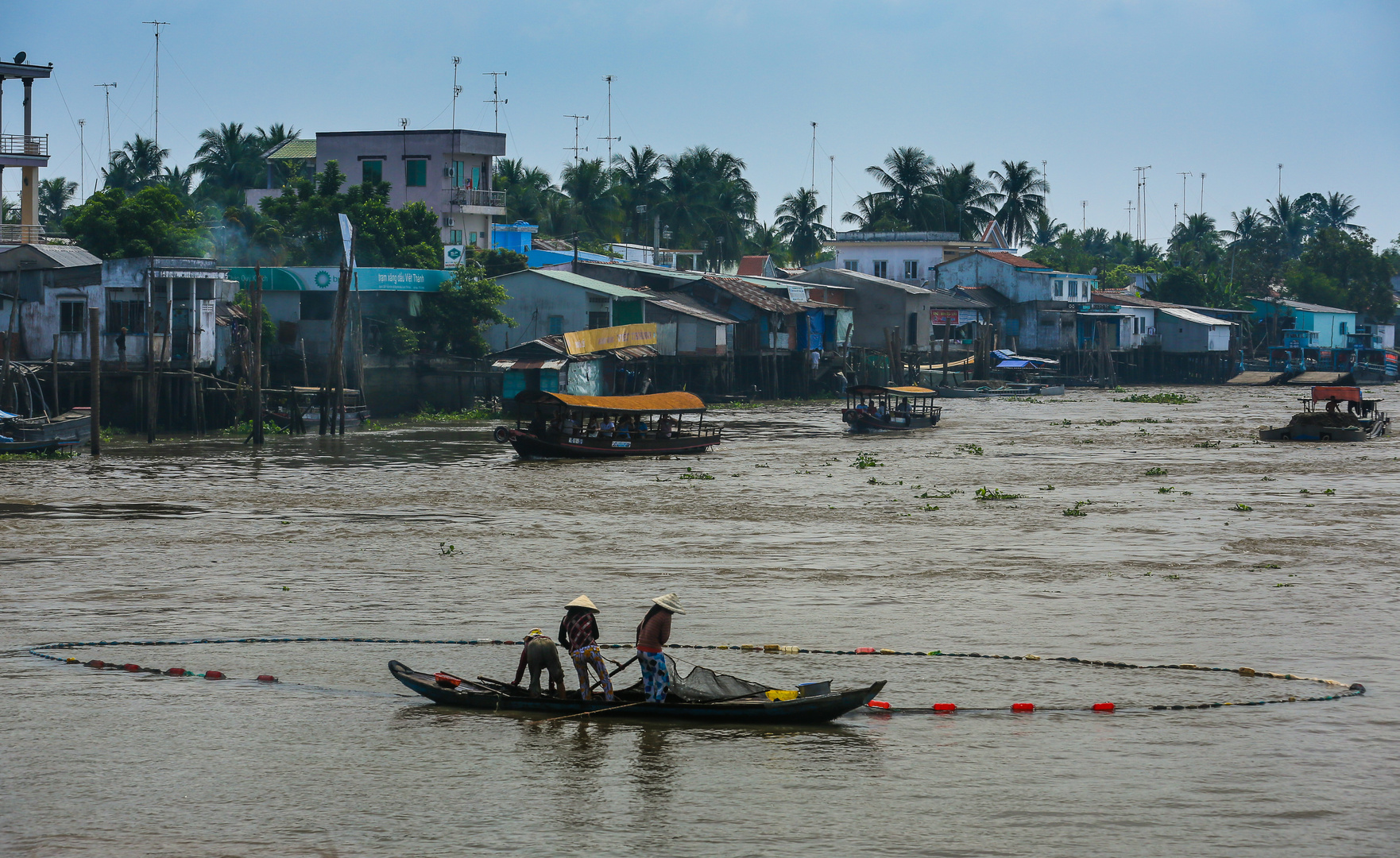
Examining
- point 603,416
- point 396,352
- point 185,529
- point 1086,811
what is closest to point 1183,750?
point 1086,811

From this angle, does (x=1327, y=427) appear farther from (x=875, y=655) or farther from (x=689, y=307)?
(x=875, y=655)

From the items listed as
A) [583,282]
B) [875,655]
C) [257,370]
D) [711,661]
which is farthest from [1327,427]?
[711,661]

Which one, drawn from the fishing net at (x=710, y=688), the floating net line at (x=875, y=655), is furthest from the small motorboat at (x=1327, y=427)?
the fishing net at (x=710, y=688)

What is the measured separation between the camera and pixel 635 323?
57.5 meters

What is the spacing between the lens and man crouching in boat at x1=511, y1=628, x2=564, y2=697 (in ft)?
38.8

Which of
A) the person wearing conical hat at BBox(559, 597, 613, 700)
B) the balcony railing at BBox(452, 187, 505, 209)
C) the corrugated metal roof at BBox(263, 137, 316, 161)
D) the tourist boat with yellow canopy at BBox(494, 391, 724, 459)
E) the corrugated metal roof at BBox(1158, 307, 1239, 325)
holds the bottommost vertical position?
the person wearing conical hat at BBox(559, 597, 613, 700)

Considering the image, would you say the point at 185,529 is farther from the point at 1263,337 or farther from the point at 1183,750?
the point at 1263,337

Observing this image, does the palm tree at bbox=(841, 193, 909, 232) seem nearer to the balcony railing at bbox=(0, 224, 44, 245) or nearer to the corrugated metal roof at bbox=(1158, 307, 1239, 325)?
the corrugated metal roof at bbox=(1158, 307, 1239, 325)

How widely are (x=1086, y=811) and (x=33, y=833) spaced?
6.96m

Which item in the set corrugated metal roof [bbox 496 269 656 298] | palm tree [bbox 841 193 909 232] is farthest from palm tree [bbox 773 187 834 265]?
corrugated metal roof [bbox 496 269 656 298]

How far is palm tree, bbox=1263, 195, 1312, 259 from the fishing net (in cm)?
12214

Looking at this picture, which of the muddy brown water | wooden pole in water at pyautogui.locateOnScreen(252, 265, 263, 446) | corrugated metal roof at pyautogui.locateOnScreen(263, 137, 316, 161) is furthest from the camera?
corrugated metal roof at pyautogui.locateOnScreen(263, 137, 316, 161)

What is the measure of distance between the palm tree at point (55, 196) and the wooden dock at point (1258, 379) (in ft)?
234

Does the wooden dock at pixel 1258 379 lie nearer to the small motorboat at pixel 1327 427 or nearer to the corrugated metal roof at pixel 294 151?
the small motorboat at pixel 1327 427
